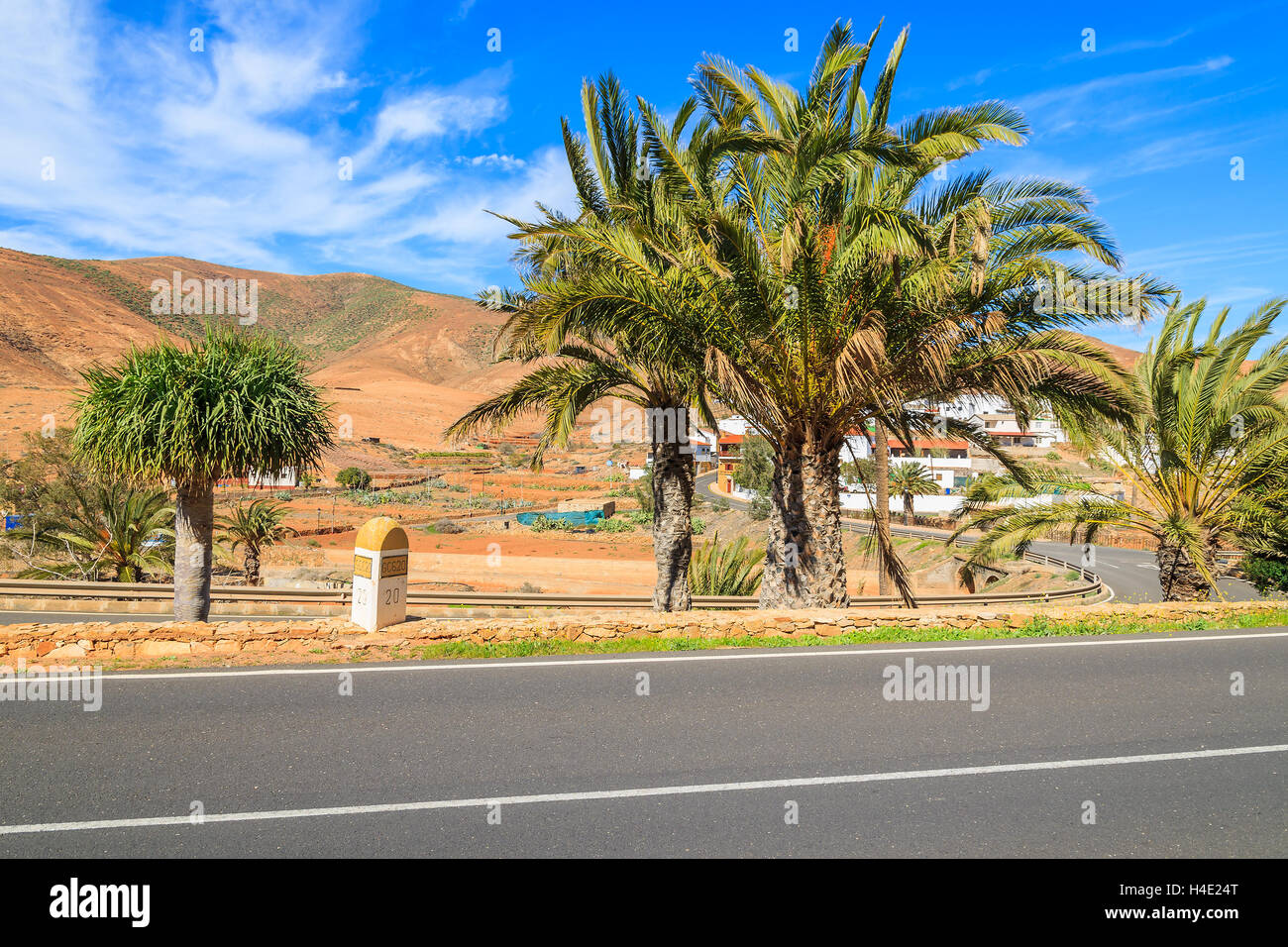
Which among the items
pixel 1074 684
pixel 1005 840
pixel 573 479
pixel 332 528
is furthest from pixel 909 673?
pixel 573 479

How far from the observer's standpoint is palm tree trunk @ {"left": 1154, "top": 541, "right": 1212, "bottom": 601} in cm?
1207

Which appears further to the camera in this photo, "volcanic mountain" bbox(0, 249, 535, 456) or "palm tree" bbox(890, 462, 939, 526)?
"volcanic mountain" bbox(0, 249, 535, 456)

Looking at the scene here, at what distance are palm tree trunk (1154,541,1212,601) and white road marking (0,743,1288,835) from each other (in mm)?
7849

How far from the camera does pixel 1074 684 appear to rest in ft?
22.6

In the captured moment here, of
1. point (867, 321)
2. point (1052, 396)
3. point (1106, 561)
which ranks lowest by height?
point (1106, 561)

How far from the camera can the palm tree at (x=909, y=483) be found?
46.5 m

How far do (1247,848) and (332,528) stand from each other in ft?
155

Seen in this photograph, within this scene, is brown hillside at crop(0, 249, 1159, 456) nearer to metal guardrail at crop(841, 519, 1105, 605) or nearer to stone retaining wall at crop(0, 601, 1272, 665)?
metal guardrail at crop(841, 519, 1105, 605)

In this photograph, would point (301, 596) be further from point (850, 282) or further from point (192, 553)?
point (850, 282)

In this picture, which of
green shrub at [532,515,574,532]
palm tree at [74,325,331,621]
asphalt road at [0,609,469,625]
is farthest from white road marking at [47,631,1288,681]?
green shrub at [532,515,574,532]

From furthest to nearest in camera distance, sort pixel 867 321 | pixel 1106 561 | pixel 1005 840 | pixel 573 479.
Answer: pixel 573 479, pixel 1106 561, pixel 867 321, pixel 1005 840
